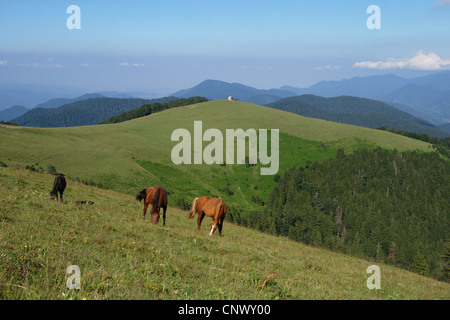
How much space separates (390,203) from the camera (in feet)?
462

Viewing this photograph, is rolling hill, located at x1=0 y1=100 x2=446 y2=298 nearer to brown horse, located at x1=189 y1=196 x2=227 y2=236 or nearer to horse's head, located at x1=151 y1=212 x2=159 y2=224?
horse's head, located at x1=151 y1=212 x2=159 y2=224

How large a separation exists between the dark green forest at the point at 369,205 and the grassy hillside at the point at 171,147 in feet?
25.3

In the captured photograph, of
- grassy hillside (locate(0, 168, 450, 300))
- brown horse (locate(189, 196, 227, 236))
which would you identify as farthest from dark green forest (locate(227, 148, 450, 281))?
grassy hillside (locate(0, 168, 450, 300))

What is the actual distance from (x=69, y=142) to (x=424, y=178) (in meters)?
169

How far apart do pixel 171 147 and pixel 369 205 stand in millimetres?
101225

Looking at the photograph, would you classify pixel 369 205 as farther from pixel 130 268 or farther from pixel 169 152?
pixel 130 268

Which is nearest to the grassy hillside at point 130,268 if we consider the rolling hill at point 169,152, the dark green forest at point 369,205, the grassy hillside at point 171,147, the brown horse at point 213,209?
the rolling hill at point 169,152

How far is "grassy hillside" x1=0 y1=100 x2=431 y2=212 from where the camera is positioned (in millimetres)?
79375

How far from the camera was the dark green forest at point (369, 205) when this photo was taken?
11162cm

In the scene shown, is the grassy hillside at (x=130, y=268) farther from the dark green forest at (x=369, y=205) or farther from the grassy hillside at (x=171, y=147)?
the dark green forest at (x=369, y=205)

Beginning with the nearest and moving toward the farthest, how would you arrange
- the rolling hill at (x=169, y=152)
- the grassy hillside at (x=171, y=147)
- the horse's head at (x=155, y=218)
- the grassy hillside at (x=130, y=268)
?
the grassy hillside at (x=130, y=268) < the horse's head at (x=155, y=218) < the rolling hill at (x=169, y=152) < the grassy hillside at (x=171, y=147)
